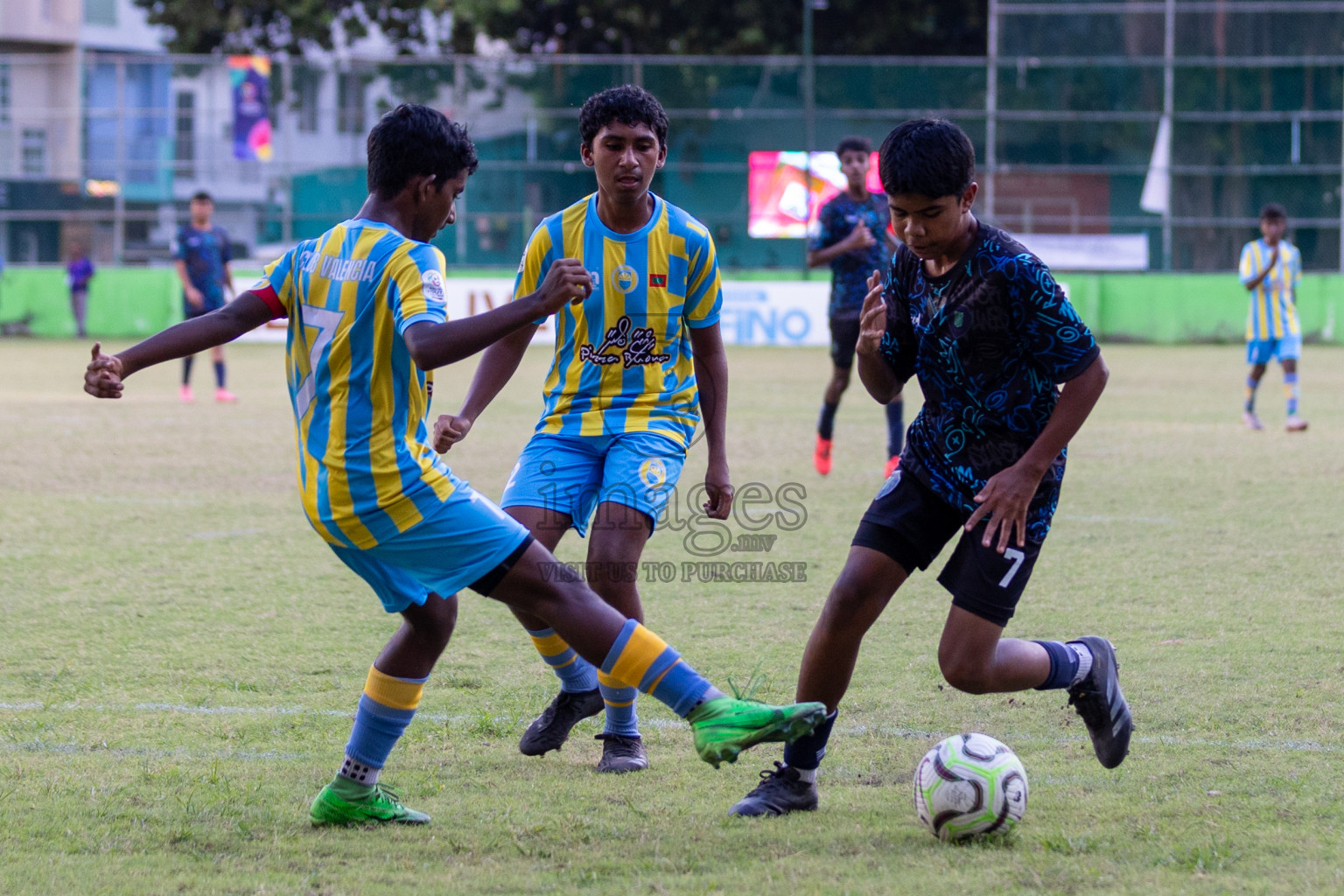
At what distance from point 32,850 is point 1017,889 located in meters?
2.23

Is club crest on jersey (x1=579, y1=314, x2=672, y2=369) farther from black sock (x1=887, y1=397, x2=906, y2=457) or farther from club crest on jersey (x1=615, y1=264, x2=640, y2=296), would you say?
black sock (x1=887, y1=397, x2=906, y2=457)

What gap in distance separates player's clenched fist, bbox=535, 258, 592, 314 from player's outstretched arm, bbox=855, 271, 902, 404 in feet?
2.45

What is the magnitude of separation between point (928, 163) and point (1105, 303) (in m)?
24.5

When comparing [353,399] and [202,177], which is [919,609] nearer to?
[353,399]

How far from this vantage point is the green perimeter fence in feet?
86.2

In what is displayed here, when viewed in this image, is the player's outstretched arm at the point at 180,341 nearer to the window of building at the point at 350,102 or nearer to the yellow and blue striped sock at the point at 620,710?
the yellow and blue striped sock at the point at 620,710

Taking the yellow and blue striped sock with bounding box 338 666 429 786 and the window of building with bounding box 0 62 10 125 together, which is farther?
the window of building with bounding box 0 62 10 125

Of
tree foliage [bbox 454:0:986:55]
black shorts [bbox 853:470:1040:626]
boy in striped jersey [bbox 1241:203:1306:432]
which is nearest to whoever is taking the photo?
black shorts [bbox 853:470:1040:626]

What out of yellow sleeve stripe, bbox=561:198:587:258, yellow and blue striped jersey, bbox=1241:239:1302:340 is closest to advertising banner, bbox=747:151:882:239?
yellow and blue striped jersey, bbox=1241:239:1302:340

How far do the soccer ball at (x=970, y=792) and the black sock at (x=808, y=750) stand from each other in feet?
0.88

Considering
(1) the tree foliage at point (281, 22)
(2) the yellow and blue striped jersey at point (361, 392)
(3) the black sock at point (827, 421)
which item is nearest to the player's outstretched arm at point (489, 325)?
(2) the yellow and blue striped jersey at point (361, 392)

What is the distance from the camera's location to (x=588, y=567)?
166 inches

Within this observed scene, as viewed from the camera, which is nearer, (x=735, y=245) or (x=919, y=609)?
(x=919, y=609)

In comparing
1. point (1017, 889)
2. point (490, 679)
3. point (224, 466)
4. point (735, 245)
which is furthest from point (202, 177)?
point (1017, 889)
